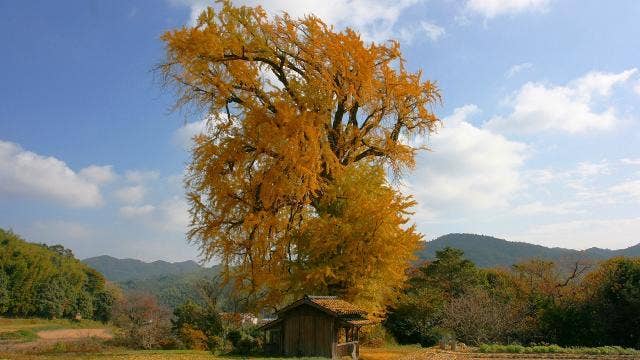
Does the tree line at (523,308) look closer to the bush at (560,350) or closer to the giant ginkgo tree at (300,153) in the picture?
the bush at (560,350)

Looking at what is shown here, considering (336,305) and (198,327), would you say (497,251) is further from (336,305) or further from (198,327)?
(336,305)

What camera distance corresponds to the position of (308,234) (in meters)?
19.0

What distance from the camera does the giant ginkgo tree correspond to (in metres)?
15.8

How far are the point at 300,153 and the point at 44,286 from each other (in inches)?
2246

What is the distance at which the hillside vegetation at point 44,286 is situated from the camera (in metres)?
58.2

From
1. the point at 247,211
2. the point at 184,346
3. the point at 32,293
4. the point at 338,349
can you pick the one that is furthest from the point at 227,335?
the point at 32,293

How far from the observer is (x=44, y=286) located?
60.8 metres

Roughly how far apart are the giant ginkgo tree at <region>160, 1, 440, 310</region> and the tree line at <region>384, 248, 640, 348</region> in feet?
34.1

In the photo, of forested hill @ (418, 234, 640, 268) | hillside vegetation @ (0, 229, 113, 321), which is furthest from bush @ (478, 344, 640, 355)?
forested hill @ (418, 234, 640, 268)

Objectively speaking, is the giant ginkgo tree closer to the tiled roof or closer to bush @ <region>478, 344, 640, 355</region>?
the tiled roof

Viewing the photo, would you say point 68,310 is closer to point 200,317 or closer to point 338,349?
point 200,317

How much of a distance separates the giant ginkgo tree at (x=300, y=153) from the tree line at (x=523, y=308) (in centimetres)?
1040

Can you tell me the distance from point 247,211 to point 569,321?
20709mm

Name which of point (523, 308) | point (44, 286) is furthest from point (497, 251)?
point (523, 308)
